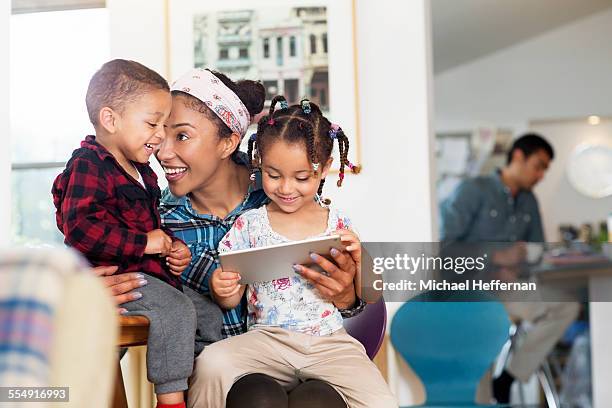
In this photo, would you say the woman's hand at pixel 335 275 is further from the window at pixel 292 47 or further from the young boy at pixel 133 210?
the window at pixel 292 47

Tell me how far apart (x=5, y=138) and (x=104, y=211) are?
1109 millimetres

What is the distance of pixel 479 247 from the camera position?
17.5ft

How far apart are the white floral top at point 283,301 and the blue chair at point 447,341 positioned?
0.98 meters

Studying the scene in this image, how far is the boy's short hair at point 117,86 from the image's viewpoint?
6.03 feet

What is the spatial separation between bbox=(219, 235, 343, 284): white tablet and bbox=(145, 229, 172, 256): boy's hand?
0.15m

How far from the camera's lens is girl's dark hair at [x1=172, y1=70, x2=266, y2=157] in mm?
2096

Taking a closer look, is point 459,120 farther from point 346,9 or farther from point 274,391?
point 274,391

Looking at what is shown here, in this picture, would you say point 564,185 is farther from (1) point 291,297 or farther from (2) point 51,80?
(1) point 291,297

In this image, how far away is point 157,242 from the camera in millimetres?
1832

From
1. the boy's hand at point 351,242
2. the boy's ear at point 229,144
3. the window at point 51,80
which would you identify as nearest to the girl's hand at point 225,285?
the boy's hand at point 351,242

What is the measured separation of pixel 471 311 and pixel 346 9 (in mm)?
1149

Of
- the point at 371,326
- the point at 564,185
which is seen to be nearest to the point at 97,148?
the point at 371,326

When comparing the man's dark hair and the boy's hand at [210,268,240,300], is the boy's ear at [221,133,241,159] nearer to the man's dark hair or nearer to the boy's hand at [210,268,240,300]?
the boy's hand at [210,268,240,300]

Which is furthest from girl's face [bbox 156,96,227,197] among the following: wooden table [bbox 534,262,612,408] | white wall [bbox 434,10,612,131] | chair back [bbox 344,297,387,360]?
white wall [bbox 434,10,612,131]
